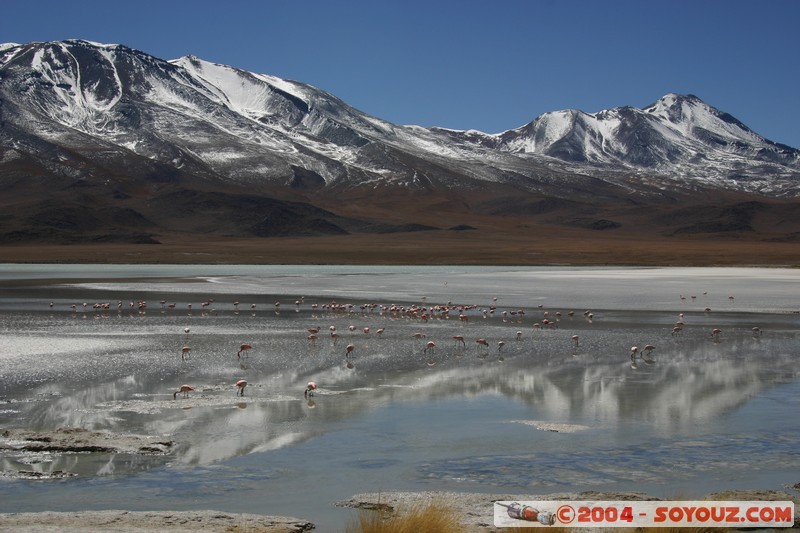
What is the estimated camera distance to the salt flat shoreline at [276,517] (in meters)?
8.62

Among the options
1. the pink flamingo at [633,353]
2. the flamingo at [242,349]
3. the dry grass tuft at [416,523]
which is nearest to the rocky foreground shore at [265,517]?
the dry grass tuft at [416,523]

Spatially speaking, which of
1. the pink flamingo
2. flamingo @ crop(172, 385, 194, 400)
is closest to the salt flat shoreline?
flamingo @ crop(172, 385, 194, 400)

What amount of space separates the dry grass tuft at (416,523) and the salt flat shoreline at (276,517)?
34cm

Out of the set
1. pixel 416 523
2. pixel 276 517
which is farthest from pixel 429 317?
pixel 416 523

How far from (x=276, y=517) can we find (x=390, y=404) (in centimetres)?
643

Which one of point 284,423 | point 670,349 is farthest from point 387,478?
point 670,349

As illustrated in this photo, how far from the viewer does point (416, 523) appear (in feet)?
25.9

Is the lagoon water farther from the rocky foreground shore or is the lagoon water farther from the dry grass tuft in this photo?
the dry grass tuft

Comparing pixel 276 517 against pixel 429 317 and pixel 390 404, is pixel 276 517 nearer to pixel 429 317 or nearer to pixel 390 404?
pixel 390 404

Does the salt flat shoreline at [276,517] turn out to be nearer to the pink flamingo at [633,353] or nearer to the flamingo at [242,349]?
the pink flamingo at [633,353]

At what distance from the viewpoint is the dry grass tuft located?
25.7 ft

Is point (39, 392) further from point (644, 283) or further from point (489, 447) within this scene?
point (644, 283)

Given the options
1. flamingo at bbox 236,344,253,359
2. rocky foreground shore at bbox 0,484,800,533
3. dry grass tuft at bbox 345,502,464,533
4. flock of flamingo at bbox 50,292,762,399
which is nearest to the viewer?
dry grass tuft at bbox 345,502,464,533

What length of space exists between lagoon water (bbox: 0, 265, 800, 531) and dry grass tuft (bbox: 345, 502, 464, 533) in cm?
95
